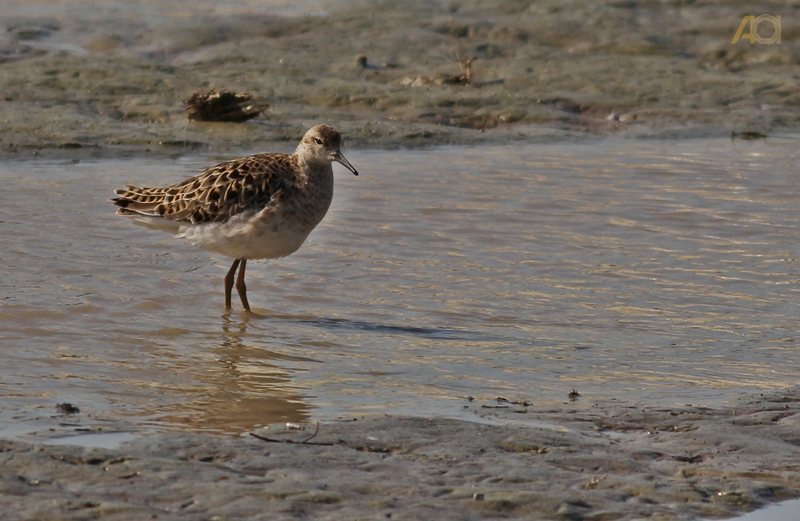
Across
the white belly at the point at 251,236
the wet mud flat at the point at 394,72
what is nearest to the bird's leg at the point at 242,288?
the white belly at the point at 251,236

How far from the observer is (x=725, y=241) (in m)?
10.6

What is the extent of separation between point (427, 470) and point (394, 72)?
12.3 m

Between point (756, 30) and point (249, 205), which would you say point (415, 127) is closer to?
point (249, 205)

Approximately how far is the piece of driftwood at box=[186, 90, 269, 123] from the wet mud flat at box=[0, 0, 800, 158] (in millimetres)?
226

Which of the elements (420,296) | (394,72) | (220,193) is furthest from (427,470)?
(394,72)

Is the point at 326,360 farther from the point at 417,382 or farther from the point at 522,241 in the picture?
the point at 522,241

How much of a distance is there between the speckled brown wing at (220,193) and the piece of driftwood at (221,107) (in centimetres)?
526

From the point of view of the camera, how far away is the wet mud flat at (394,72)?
48.0ft

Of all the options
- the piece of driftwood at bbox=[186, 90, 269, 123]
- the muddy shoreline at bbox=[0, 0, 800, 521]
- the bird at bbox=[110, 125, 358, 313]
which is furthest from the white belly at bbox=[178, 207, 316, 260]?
the piece of driftwood at bbox=[186, 90, 269, 123]

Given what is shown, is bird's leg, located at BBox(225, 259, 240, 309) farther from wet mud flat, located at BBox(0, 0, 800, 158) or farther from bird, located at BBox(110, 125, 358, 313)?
wet mud flat, located at BBox(0, 0, 800, 158)

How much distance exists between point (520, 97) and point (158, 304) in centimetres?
894

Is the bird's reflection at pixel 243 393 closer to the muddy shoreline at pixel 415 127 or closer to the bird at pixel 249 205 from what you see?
the muddy shoreline at pixel 415 127

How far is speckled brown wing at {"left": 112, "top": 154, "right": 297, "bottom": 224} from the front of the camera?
877 cm

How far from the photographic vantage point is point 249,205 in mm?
8742
